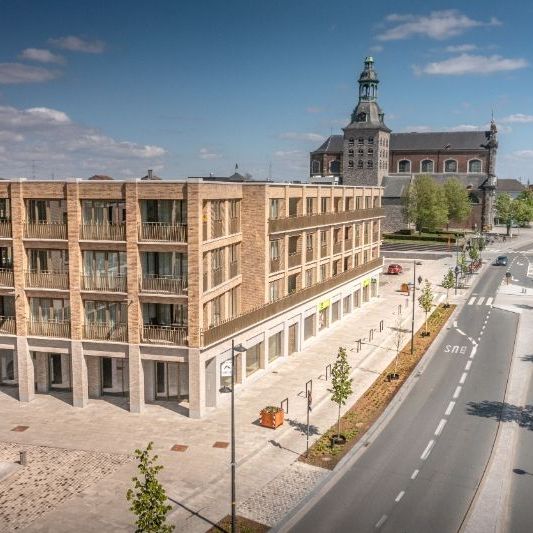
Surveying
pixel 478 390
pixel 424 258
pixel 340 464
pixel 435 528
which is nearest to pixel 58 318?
pixel 340 464

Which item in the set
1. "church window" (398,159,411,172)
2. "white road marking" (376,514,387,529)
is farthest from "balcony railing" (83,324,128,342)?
"church window" (398,159,411,172)

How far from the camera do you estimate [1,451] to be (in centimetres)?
2880

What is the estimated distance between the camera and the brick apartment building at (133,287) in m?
32.6

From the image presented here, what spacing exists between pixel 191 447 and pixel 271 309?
1402cm

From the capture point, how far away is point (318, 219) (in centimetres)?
5025

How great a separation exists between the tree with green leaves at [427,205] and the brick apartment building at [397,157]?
11.0 meters

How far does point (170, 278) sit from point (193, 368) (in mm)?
5004

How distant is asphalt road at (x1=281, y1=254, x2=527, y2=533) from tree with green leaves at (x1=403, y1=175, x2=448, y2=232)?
83920mm

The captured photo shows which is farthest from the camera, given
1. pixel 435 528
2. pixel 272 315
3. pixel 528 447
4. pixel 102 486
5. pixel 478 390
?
pixel 272 315

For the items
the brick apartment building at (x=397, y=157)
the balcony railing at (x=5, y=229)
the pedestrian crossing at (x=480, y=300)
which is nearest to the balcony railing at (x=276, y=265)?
the balcony railing at (x=5, y=229)

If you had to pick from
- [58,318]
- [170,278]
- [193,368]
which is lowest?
[193,368]

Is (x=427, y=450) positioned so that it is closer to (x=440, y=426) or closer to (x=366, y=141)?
(x=440, y=426)

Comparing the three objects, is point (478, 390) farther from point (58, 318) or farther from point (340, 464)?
point (58, 318)

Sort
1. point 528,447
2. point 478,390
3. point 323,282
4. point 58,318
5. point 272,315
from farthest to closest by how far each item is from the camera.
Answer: point 323,282 → point 272,315 → point 478,390 → point 58,318 → point 528,447
